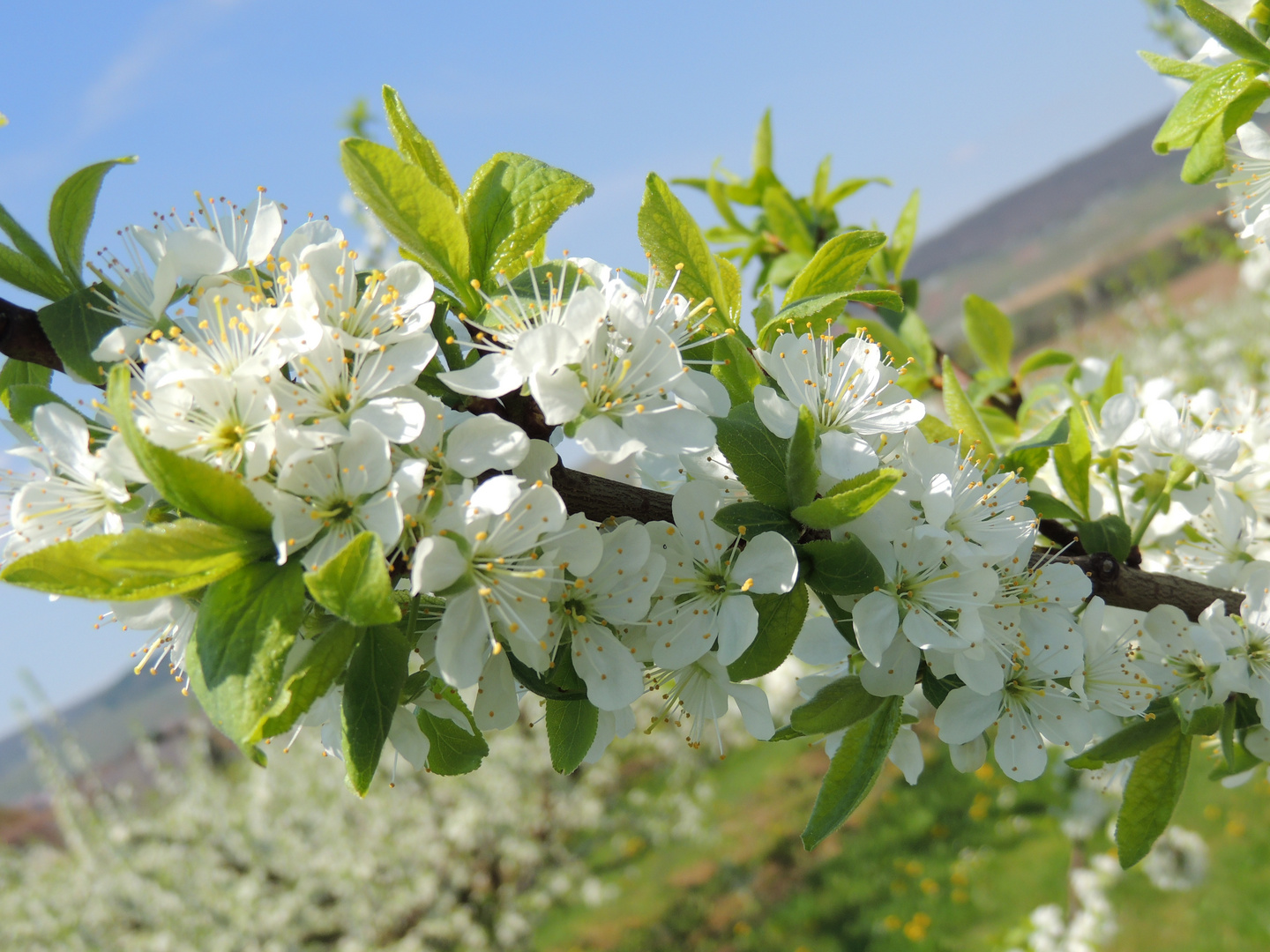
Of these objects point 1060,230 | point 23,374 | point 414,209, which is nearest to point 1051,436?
point 414,209

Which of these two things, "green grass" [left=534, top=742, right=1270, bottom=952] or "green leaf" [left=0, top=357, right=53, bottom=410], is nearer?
"green leaf" [left=0, top=357, right=53, bottom=410]

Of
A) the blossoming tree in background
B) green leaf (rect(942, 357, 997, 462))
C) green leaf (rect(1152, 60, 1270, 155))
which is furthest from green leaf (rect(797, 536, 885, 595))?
green leaf (rect(1152, 60, 1270, 155))

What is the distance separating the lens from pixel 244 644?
32.3 inches

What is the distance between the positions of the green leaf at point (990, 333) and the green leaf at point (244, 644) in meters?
1.59

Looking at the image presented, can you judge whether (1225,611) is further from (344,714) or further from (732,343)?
(344,714)

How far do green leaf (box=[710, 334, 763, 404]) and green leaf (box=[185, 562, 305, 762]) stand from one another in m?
0.54

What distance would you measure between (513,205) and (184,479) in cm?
50

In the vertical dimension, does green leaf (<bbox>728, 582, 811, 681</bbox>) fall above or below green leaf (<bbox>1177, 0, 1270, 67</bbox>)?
below

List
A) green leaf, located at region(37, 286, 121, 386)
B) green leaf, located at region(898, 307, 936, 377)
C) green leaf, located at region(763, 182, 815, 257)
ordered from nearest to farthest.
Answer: green leaf, located at region(37, 286, 121, 386), green leaf, located at region(898, 307, 936, 377), green leaf, located at region(763, 182, 815, 257)

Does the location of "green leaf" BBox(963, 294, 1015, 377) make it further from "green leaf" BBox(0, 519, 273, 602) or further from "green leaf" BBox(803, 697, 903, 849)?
"green leaf" BBox(0, 519, 273, 602)

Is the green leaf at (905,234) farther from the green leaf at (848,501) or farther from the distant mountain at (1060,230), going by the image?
the distant mountain at (1060,230)

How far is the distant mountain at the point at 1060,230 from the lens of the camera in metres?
28.1

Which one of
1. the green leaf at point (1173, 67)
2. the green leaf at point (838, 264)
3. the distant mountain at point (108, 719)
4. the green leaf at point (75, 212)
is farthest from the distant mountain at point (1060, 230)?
the green leaf at point (75, 212)

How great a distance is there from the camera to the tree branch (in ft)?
3.26
